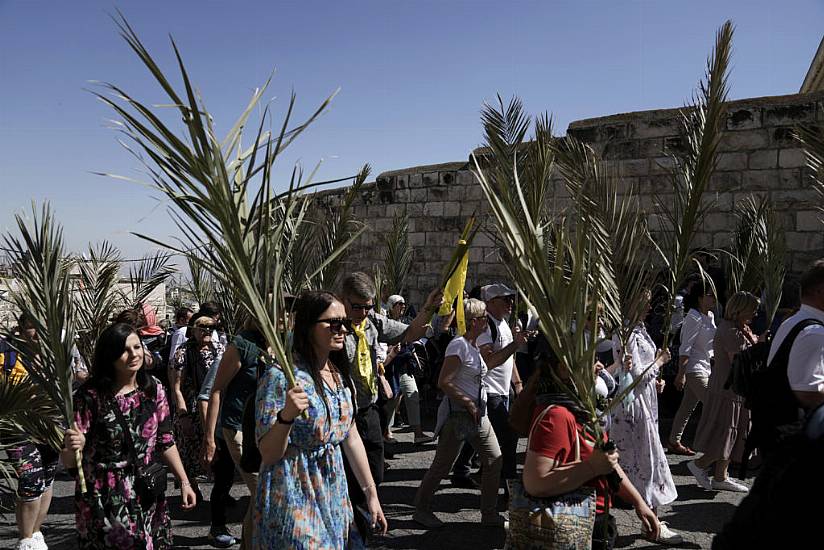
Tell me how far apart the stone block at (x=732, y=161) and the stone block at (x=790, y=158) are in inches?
16.8

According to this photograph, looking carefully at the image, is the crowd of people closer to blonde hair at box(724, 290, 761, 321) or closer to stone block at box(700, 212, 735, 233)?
blonde hair at box(724, 290, 761, 321)

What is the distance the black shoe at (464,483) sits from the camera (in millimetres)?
6535

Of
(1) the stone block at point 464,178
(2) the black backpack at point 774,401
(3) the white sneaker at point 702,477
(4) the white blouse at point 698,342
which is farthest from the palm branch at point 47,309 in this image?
(1) the stone block at point 464,178

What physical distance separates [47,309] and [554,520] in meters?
2.48

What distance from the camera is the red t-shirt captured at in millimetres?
2822

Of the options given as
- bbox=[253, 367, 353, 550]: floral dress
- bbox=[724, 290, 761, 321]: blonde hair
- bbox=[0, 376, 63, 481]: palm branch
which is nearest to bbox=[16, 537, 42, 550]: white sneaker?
bbox=[0, 376, 63, 481]: palm branch

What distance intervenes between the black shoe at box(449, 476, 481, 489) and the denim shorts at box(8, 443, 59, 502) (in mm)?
3318

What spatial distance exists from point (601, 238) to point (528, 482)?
2.44 meters

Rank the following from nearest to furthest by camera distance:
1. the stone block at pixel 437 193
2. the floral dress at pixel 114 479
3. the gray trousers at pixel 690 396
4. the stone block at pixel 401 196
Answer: the floral dress at pixel 114 479 < the gray trousers at pixel 690 396 < the stone block at pixel 437 193 < the stone block at pixel 401 196

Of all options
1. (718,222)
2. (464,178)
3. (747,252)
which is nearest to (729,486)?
(747,252)

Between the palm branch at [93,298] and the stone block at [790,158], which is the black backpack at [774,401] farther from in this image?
the stone block at [790,158]

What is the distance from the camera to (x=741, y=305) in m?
6.11

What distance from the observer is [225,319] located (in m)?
6.16

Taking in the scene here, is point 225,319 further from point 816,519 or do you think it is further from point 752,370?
point 816,519
